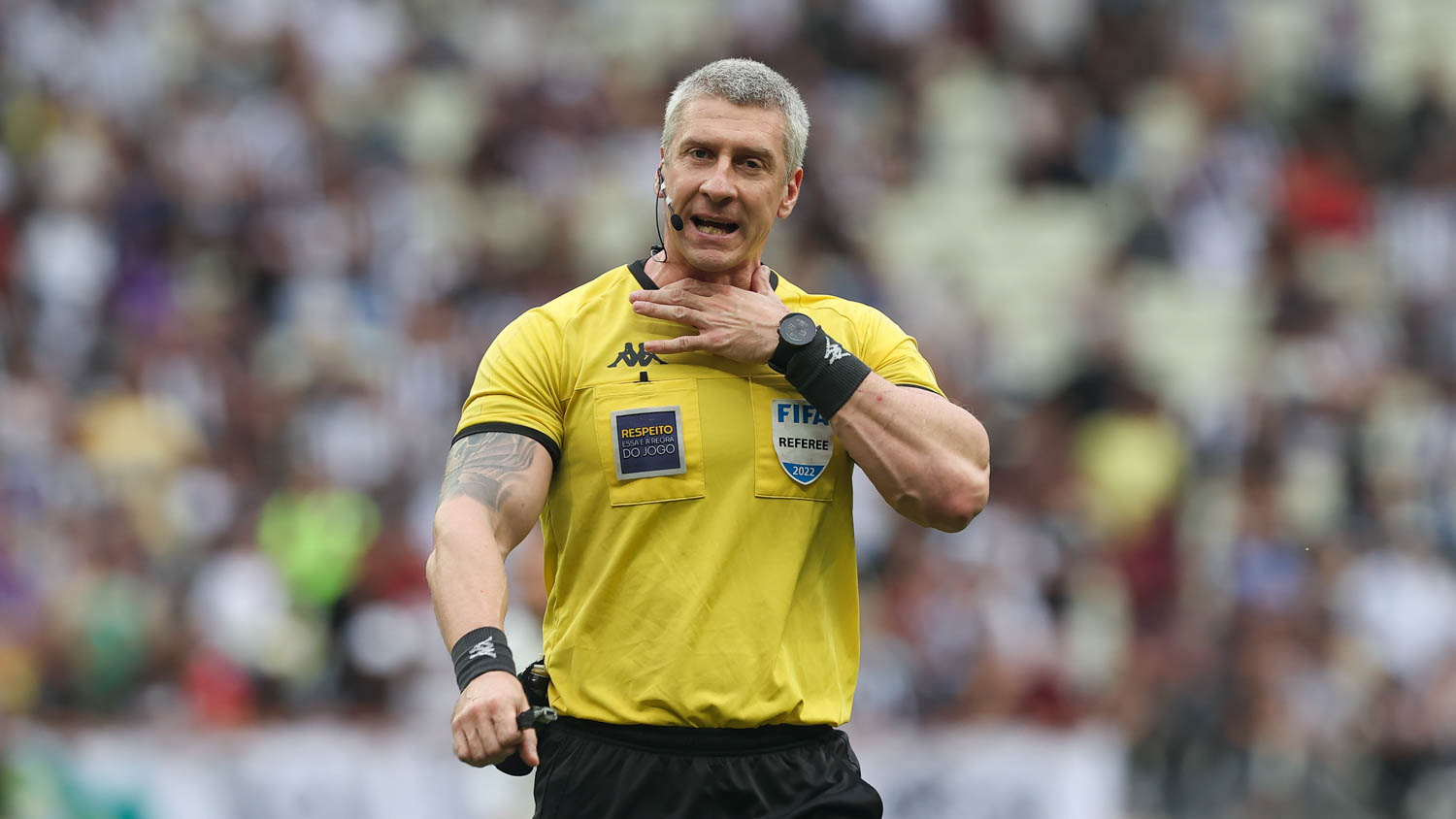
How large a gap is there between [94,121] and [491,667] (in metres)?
12.8

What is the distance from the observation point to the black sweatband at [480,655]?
4.35 meters

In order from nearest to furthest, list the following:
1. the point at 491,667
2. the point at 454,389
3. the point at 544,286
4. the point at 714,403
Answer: the point at 491,667, the point at 714,403, the point at 454,389, the point at 544,286

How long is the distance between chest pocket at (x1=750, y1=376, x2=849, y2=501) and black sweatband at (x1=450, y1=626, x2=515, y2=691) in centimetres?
76

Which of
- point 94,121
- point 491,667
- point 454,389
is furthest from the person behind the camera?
→ point 94,121

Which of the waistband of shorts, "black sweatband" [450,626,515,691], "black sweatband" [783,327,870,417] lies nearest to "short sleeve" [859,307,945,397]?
"black sweatband" [783,327,870,417]

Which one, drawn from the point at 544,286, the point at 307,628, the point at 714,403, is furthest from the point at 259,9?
the point at 714,403

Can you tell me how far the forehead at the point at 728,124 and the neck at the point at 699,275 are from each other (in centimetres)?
33

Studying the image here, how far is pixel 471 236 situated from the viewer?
1514 cm

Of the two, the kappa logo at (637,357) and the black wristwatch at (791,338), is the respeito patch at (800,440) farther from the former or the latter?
the kappa logo at (637,357)

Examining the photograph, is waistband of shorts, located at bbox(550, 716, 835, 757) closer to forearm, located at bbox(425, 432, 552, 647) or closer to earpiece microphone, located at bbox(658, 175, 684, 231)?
forearm, located at bbox(425, 432, 552, 647)

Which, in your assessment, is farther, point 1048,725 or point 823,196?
point 823,196

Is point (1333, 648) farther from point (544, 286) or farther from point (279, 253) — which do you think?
point (279, 253)

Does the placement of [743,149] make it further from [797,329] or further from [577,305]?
[577,305]

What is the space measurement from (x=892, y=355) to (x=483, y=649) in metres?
1.36
